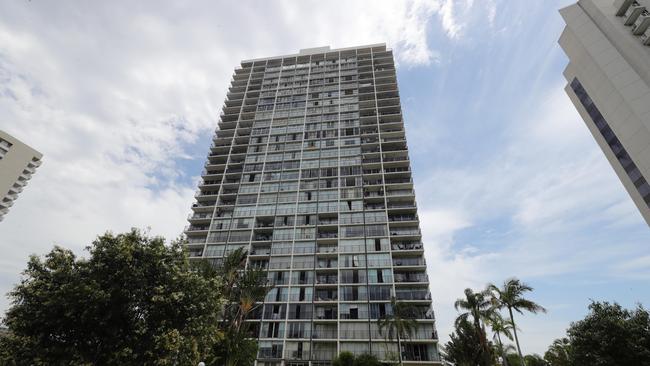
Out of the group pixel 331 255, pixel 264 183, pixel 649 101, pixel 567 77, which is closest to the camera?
pixel 649 101

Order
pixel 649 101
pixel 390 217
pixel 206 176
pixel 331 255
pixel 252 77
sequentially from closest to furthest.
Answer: pixel 649 101
pixel 331 255
pixel 390 217
pixel 206 176
pixel 252 77

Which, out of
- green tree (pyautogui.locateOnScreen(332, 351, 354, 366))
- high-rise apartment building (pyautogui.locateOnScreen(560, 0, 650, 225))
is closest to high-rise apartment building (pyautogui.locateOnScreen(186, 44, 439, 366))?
green tree (pyautogui.locateOnScreen(332, 351, 354, 366))

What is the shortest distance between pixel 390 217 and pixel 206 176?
41.2 metres

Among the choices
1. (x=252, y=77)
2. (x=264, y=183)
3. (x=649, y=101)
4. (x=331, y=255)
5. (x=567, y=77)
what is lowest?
(x=331, y=255)

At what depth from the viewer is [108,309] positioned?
1575 cm

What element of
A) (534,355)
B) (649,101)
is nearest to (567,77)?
(649,101)

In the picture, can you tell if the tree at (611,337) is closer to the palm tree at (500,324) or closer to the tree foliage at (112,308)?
the palm tree at (500,324)

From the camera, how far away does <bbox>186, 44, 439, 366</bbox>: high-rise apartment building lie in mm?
41781

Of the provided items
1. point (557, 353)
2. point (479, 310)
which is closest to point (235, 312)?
point (479, 310)

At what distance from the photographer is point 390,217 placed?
52938 millimetres

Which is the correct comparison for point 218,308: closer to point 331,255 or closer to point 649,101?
point 331,255

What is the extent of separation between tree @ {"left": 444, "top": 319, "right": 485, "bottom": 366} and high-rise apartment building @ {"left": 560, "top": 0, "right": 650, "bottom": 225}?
2399 cm

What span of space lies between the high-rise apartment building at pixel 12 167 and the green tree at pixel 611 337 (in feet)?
401

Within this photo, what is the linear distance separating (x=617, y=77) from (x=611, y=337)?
27.5 metres
